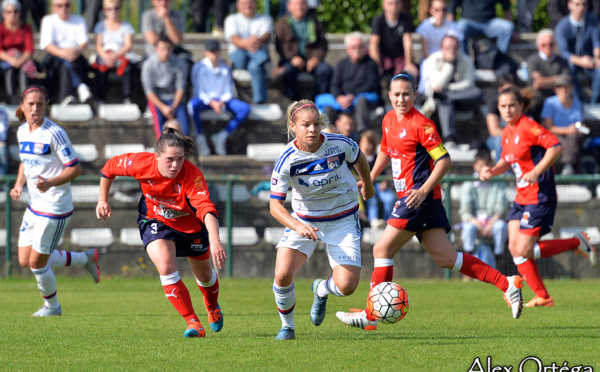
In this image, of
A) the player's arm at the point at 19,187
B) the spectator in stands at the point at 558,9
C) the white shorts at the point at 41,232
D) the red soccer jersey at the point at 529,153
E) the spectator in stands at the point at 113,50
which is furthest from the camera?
the spectator in stands at the point at 558,9

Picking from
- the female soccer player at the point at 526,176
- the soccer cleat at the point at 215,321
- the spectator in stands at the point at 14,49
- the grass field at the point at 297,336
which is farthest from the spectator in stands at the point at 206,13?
the soccer cleat at the point at 215,321

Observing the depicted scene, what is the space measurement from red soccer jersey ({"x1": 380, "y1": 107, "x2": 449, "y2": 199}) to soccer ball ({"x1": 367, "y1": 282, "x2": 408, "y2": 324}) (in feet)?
4.03

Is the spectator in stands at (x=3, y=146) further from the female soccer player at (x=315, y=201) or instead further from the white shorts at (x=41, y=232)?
the female soccer player at (x=315, y=201)

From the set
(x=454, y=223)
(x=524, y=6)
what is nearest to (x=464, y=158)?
(x=454, y=223)

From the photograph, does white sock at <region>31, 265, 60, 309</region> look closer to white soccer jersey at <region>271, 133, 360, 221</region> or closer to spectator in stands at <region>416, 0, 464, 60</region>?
white soccer jersey at <region>271, 133, 360, 221</region>

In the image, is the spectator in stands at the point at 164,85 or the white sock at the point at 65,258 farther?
the spectator in stands at the point at 164,85

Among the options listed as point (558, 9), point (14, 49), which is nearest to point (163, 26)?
point (14, 49)

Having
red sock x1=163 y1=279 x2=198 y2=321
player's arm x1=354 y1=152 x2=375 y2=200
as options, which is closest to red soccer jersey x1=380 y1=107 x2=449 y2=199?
player's arm x1=354 y1=152 x2=375 y2=200

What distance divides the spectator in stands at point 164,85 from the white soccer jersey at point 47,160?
524 centimetres

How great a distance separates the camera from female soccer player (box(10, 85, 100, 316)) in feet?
28.3

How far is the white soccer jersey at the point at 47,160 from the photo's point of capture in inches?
342

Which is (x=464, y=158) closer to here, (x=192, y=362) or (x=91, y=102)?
(x=91, y=102)

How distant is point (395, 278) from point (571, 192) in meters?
3.06

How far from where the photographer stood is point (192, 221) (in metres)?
6.91
